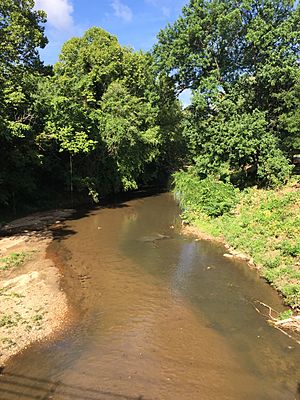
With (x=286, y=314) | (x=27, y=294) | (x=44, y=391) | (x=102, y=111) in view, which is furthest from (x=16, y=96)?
(x=286, y=314)

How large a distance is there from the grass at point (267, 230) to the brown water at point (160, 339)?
76cm

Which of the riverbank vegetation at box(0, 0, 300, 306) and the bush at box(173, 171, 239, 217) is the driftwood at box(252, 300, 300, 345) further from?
the bush at box(173, 171, 239, 217)

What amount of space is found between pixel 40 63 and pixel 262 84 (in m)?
17.8

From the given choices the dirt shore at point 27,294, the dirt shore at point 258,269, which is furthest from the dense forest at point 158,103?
the dirt shore at point 27,294

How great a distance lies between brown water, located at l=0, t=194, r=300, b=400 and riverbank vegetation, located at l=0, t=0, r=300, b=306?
493cm

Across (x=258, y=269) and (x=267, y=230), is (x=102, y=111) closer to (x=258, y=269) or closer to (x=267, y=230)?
(x=267, y=230)

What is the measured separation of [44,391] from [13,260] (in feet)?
27.6

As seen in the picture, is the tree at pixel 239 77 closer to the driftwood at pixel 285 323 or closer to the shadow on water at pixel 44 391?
the driftwood at pixel 285 323

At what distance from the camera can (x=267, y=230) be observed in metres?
16.8

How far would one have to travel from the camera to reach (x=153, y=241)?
1938 cm

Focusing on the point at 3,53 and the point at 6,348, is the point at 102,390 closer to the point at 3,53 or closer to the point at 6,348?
the point at 6,348

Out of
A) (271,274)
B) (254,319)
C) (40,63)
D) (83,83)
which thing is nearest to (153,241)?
(271,274)

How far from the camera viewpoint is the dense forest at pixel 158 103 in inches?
898

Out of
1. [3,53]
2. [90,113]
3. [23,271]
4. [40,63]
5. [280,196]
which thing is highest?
[40,63]
